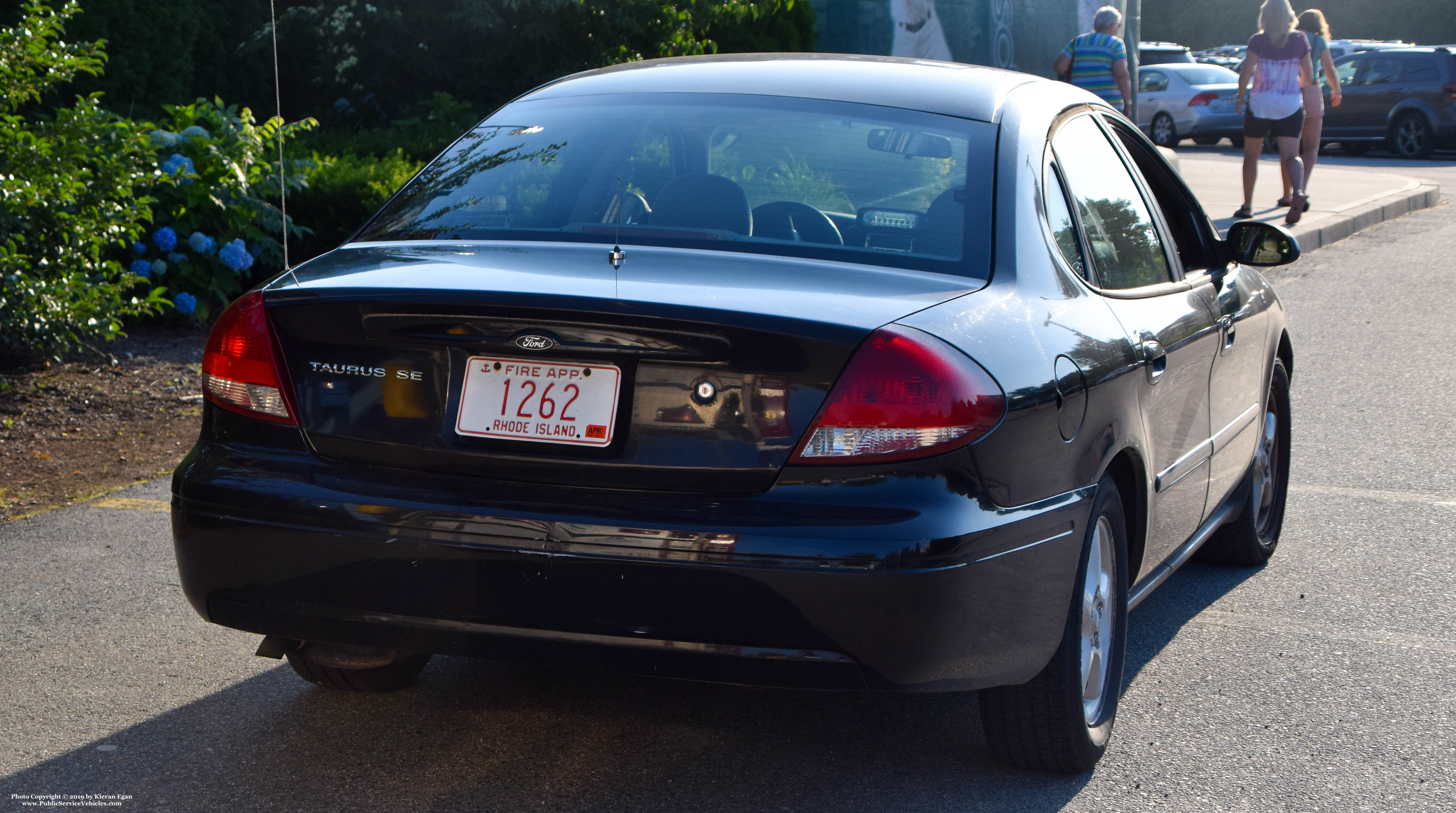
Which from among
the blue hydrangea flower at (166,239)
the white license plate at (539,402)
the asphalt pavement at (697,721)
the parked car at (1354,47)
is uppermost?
the parked car at (1354,47)

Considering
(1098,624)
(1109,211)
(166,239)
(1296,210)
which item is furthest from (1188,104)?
(1098,624)

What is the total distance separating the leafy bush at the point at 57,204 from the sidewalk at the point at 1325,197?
317 inches

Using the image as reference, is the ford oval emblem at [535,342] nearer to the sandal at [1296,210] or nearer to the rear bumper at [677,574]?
the rear bumper at [677,574]

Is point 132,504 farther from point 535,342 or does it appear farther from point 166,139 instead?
point 166,139

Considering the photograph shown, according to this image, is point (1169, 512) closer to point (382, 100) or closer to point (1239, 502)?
point (1239, 502)

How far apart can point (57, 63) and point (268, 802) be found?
4.62 metres

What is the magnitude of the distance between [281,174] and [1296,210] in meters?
10.6

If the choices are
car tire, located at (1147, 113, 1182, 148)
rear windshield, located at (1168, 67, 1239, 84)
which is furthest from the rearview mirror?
rear windshield, located at (1168, 67, 1239, 84)

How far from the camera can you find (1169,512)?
3.77m

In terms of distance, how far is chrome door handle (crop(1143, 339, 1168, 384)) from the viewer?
3.47 meters

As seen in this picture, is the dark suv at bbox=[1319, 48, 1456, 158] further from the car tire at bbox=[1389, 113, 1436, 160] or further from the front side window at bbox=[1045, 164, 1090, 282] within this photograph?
the front side window at bbox=[1045, 164, 1090, 282]

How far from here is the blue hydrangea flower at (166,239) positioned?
808 centimetres

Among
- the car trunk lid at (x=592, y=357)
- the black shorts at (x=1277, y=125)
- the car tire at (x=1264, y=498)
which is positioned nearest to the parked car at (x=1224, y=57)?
the black shorts at (x=1277, y=125)

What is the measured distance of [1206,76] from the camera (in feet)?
88.5
